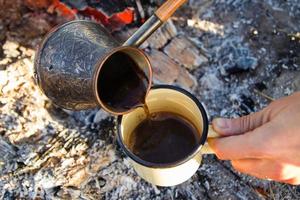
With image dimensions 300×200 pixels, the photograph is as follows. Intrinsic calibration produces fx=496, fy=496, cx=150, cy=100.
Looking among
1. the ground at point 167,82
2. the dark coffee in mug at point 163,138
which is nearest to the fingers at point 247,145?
the dark coffee in mug at point 163,138

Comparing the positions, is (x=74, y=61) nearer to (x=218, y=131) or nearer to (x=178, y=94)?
(x=178, y=94)

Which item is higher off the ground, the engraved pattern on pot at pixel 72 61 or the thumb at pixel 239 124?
the engraved pattern on pot at pixel 72 61

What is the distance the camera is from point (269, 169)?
1401 mm

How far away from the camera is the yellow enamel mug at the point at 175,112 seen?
141cm

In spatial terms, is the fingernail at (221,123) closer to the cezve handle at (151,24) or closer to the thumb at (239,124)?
the thumb at (239,124)

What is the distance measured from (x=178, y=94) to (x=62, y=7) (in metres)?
0.82

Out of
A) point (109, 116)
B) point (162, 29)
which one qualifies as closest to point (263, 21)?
point (162, 29)

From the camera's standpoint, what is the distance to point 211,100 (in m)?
2.06

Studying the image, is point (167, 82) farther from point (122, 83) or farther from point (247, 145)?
point (247, 145)

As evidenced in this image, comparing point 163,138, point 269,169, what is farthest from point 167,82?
point 269,169

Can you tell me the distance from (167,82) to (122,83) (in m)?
0.51

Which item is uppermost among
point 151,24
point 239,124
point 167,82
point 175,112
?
point 151,24

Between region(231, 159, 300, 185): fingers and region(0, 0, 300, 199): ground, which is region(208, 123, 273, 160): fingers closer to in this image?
region(231, 159, 300, 185): fingers

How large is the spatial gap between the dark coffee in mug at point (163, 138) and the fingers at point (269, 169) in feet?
0.89
